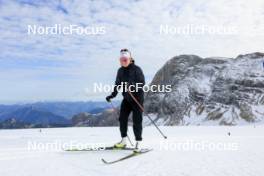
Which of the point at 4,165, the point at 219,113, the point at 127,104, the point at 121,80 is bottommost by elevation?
the point at 219,113

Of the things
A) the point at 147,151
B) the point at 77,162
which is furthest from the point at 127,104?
the point at 77,162

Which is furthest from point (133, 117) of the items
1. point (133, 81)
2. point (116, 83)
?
point (116, 83)

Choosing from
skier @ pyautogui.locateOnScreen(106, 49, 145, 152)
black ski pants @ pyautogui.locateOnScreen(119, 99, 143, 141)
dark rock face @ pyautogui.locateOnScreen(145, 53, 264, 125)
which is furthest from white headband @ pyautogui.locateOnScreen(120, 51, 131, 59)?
dark rock face @ pyautogui.locateOnScreen(145, 53, 264, 125)

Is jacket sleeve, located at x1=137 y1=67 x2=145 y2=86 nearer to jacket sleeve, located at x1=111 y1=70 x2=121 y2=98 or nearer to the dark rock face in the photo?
jacket sleeve, located at x1=111 y1=70 x2=121 y2=98

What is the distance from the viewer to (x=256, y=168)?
6.64 meters

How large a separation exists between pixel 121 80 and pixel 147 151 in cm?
220

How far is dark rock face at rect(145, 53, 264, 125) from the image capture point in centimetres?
15088

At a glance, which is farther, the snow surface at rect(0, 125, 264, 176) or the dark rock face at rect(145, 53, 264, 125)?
the dark rock face at rect(145, 53, 264, 125)

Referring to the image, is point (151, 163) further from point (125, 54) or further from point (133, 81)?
point (125, 54)

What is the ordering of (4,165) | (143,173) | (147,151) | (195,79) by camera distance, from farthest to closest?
(195,79), (147,151), (4,165), (143,173)

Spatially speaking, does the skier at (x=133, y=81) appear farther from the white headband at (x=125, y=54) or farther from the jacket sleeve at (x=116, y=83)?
the jacket sleeve at (x=116, y=83)

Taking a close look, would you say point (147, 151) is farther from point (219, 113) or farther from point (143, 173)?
point (219, 113)

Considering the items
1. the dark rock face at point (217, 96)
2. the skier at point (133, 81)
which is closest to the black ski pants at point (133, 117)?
the skier at point (133, 81)

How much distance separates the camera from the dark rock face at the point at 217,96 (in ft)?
495
